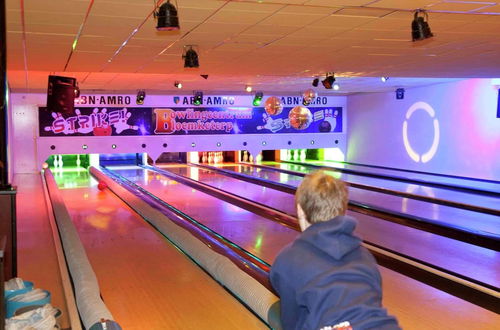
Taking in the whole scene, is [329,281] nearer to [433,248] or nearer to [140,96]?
[433,248]

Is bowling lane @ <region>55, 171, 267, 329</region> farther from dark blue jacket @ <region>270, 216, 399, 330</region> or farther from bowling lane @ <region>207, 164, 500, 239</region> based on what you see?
bowling lane @ <region>207, 164, 500, 239</region>

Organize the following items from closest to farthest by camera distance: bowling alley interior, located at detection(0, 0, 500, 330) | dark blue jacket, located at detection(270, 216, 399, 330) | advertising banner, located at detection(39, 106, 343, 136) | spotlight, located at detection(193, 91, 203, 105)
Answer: dark blue jacket, located at detection(270, 216, 399, 330) < bowling alley interior, located at detection(0, 0, 500, 330) < advertising banner, located at detection(39, 106, 343, 136) < spotlight, located at detection(193, 91, 203, 105)

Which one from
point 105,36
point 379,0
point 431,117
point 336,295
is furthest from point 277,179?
point 336,295

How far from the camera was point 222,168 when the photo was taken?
546 inches

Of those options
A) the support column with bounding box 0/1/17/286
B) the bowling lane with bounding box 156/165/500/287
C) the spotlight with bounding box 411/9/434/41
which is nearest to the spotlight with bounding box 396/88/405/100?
the bowling lane with bounding box 156/165/500/287

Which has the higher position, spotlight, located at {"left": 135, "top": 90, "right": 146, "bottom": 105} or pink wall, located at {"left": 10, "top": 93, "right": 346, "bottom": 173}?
spotlight, located at {"left": 135, "top": 90, "right": 146, "bottom": 105}

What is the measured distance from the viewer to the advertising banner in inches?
507

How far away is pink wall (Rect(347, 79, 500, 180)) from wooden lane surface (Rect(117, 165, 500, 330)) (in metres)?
Result: 4.43

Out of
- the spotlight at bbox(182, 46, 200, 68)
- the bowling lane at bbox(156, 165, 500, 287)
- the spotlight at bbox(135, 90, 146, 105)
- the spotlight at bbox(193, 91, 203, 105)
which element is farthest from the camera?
the spotlight at bbox(193, 91, 203, 105)

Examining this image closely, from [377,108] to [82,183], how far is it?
779cm

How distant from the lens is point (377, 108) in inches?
556

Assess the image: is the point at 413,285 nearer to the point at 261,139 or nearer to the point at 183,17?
the point at 183,17

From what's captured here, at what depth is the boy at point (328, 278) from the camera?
1.43 m

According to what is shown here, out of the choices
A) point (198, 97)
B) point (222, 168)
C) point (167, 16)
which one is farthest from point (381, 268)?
point (222, 168)
